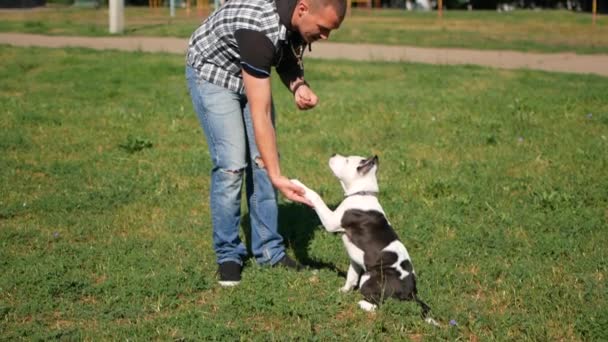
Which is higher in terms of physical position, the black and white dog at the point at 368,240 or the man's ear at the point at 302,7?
the man's ear at the point at 302,7

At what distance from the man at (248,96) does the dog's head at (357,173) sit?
353 millimetres

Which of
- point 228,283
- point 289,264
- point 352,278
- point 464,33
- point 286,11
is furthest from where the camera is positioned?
point 464,33

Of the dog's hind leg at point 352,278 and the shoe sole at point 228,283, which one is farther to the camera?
the shoe sole at point 228,283

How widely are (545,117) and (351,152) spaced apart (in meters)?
2.72

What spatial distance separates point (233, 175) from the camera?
4852 mm

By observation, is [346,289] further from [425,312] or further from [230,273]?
[230,273]

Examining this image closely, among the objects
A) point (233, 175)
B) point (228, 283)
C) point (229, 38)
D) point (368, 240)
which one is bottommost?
point (228, 283)

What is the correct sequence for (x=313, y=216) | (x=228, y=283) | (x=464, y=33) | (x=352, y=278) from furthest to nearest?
1. (x=464, y=33)
2. (x=313, y=216)
3. (x=228, y=283)
4. (x=352, y=278)

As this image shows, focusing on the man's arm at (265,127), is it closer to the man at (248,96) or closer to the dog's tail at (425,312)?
the man at (248,96)

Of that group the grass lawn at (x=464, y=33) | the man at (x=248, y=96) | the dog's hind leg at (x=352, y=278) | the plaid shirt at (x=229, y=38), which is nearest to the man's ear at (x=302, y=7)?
the man at (x=248, y=96)

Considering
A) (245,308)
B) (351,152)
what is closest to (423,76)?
(351,152)

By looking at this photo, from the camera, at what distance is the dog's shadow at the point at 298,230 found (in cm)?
548

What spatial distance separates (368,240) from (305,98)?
93 centimetres

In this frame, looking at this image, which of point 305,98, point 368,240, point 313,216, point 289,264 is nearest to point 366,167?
point 368,240
